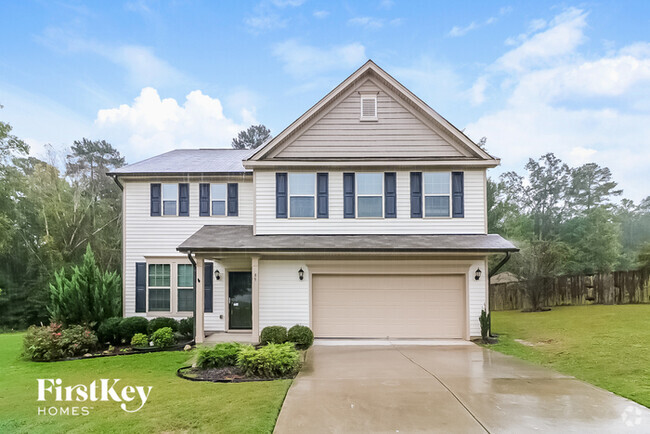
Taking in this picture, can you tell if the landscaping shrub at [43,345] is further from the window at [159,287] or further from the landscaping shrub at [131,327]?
the window at [159,287]

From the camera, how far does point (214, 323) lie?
50.8 feet

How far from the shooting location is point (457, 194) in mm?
14852

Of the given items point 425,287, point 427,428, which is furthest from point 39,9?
point 427,428

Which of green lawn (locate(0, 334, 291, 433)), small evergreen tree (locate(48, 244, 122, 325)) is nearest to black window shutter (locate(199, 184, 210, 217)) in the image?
small evergreen tree (locate(48, 244, 122, 325))

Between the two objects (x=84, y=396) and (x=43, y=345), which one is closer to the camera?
(x=84, y=396)

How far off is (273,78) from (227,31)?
7.94m

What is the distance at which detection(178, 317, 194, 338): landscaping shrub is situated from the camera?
14.7 meters

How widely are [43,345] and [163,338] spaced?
2.95m

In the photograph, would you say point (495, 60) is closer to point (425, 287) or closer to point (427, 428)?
point (425, 287)

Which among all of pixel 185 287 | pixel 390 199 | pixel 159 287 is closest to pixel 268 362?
pixel 390 199

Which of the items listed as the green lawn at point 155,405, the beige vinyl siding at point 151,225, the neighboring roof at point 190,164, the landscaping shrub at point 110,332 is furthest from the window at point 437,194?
the landscaping shrub at point 110,332

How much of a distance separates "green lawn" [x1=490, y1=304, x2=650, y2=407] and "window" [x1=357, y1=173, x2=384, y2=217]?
214 inches

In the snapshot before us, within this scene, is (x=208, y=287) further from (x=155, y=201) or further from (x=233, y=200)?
(x=155, y=201)

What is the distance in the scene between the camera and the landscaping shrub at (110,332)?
13578 mm
